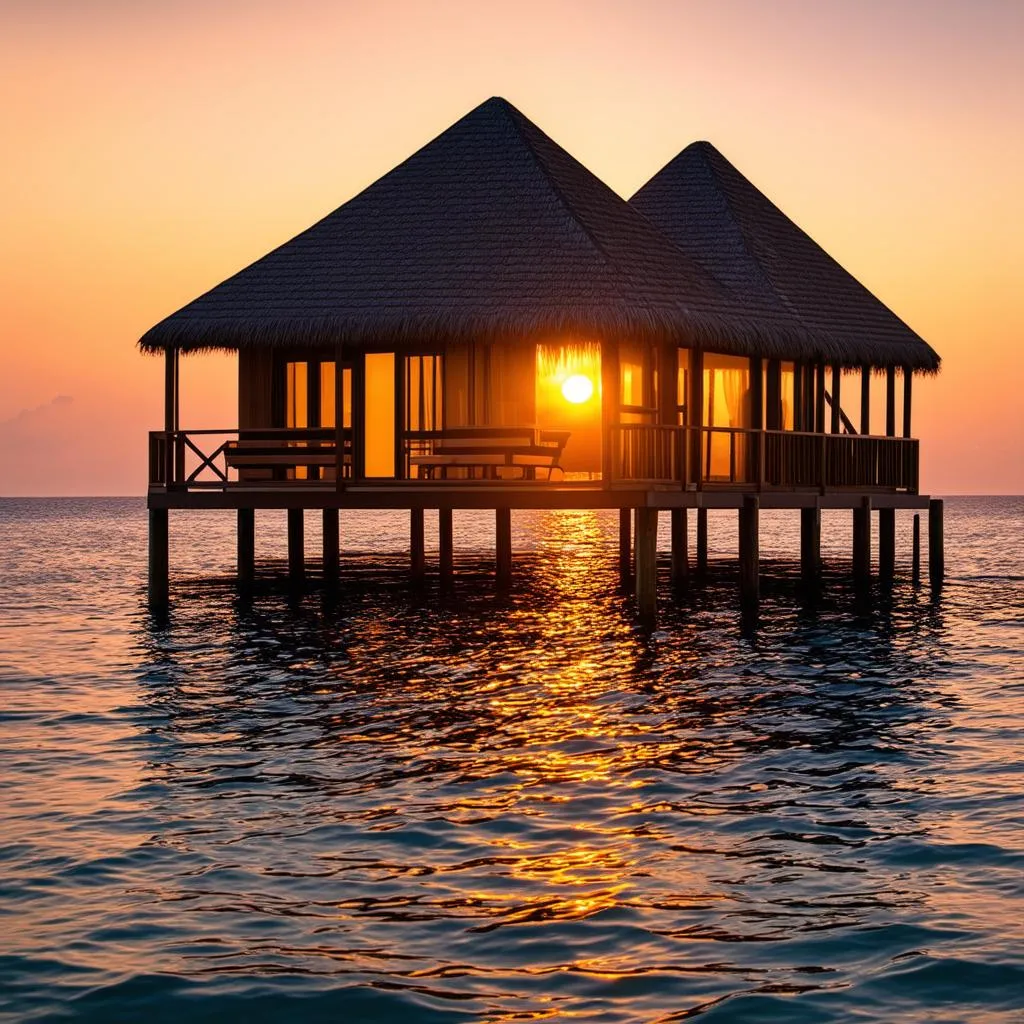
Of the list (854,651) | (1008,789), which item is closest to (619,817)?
(1008,789)

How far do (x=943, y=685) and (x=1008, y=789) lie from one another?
21.0 feet

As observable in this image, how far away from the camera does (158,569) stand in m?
26.3

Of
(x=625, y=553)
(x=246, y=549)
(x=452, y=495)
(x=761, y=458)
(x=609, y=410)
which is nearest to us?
(x=609, y=410)

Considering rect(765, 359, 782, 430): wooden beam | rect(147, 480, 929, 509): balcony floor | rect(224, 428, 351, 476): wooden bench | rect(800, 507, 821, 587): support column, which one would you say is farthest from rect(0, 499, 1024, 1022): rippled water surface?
rect(800, 507, 821, 587): support column

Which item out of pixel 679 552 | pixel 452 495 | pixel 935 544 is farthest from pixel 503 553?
pixel 935 544

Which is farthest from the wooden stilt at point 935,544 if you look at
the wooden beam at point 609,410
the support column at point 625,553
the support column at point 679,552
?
the wooden beam at point 609,410

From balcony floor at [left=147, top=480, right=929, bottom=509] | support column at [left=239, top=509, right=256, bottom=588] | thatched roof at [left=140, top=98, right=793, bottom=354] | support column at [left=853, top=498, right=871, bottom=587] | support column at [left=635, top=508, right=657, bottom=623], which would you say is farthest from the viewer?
support column at [left=239, top=509, right=256, bottom=588]

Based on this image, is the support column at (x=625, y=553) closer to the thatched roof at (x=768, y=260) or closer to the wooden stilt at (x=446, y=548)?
the wooden stilt at (x=446, y=548)

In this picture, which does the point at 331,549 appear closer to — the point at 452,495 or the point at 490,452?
the point at 452,495

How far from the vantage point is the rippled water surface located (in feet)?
25.9

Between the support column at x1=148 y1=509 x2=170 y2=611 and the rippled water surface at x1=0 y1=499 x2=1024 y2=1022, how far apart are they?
2.97 meters

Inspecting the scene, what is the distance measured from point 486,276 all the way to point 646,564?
477cm

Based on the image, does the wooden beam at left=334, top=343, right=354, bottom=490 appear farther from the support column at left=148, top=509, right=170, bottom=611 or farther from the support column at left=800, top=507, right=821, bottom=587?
the support column at left=800, top=507, right=821, bottom=587

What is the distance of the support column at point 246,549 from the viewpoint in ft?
102
